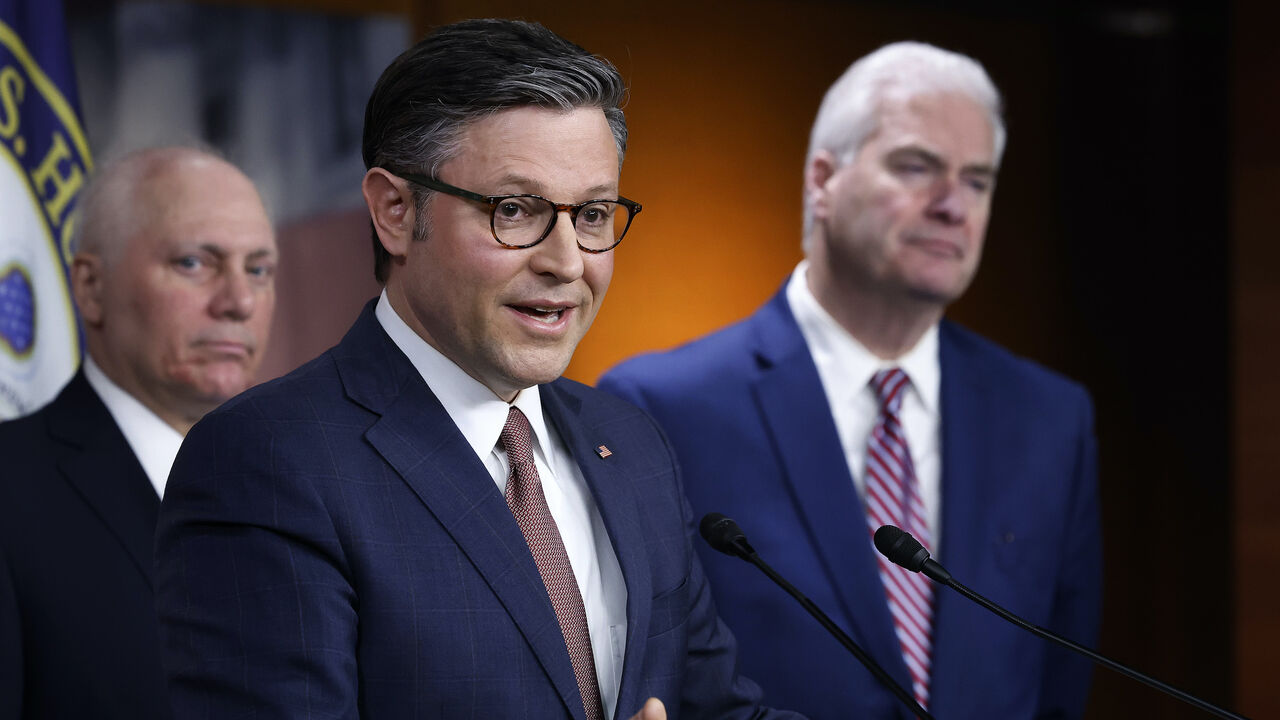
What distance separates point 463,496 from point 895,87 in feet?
4.78

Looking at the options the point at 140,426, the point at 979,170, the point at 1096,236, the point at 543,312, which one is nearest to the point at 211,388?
the point at 140,426

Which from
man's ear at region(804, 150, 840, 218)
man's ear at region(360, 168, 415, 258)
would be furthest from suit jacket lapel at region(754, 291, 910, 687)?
man's ear at region(360, 168, 415, 258)

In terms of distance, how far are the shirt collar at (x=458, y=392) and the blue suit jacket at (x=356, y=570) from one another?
21mm

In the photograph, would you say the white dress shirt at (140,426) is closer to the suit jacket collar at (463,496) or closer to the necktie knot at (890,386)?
the suit jacket collar at (463,496)

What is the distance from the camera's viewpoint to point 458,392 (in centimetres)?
154

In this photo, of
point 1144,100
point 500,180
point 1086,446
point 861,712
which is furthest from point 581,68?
point 1144,100

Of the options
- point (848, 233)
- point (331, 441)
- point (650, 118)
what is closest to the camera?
point (331, 441)

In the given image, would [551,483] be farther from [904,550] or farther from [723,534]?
[904,550]

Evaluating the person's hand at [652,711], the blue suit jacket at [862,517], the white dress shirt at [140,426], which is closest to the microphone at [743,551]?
the person's hand at [652,711]

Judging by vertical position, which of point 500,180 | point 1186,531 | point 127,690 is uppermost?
point 500,180

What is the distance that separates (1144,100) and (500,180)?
3.23 metres

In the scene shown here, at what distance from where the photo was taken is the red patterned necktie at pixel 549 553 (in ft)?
4.92

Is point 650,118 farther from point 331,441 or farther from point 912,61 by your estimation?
point 331,441

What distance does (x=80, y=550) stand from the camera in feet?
6.95
